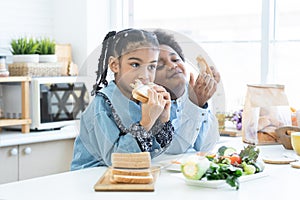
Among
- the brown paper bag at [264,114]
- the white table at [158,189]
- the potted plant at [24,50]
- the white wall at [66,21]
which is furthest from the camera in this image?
the white wall at [66,21]

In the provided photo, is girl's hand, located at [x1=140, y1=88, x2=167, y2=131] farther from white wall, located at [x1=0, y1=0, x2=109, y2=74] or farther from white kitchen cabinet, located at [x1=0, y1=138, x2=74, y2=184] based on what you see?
white wall, located at [x1=0, y1=0, x2=109, y2=74]

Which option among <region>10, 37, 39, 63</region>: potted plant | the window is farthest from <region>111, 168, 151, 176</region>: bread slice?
<region>10, 37, 39, 63</region>: potted plant

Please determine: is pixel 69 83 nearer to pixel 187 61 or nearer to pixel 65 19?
pixel 65 19

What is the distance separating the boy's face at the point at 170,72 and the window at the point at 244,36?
1206mm

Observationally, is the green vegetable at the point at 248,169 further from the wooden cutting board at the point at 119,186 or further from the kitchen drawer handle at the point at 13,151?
the kitchen drawer handle at the point at 13,151

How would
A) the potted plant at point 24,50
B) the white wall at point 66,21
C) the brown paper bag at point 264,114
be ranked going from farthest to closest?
1. the white wall at point 66,21
2. the potted plant at point 24,50
3. the brown paper bag at point 264,114

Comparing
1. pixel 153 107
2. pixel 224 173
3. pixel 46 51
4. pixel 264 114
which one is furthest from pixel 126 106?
pixel 46 51

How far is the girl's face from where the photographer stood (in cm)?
150

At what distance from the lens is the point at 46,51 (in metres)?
3.32

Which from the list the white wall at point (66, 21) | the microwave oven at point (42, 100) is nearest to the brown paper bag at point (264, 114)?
the microwave oven at point (42, 100)

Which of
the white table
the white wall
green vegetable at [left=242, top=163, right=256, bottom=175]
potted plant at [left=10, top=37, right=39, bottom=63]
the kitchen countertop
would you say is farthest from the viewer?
the white wall

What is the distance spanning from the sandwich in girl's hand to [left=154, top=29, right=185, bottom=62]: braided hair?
14 centimetres

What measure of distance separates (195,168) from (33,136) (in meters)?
1.63

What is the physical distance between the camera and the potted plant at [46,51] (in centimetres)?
327
